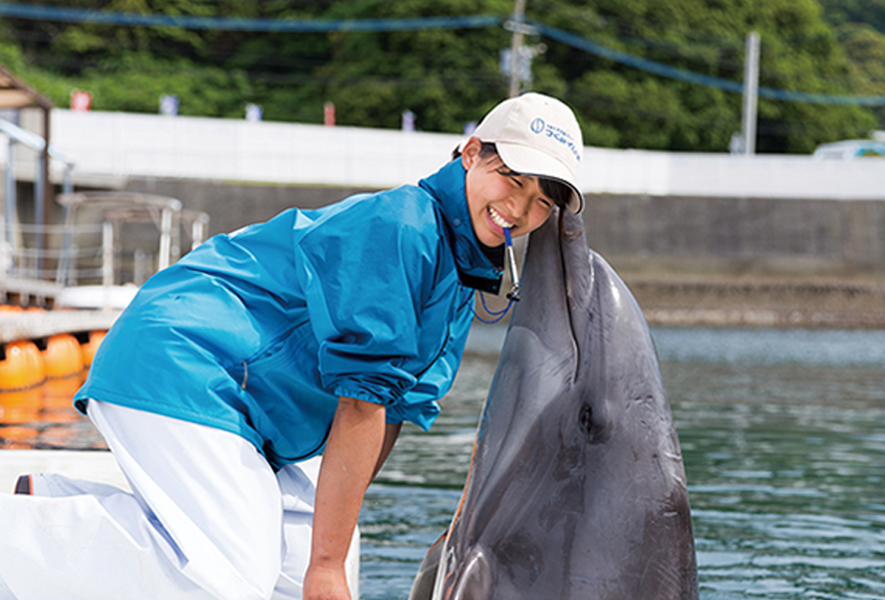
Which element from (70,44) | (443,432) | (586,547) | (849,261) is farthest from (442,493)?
(70,44)

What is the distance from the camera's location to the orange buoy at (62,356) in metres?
11.3

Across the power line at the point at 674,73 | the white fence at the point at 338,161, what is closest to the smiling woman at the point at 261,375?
the white fence at the point at 338,161

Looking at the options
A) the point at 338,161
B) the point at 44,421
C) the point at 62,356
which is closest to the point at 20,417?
the point at 44,421

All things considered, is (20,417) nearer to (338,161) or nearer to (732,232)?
(338,161)

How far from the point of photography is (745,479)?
7168 millimetres

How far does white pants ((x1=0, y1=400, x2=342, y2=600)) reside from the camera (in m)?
2.23

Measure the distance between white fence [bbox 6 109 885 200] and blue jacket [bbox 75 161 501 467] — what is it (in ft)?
78.4

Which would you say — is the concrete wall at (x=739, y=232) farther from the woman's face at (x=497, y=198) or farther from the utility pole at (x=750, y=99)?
the woman's face at (x=497, y=198)

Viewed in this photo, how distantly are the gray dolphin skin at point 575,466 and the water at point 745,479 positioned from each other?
1839mm

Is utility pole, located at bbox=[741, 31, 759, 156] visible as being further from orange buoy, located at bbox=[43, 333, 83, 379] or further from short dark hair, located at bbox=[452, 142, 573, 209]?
short dark hair, located at bbox=[452, 142, 573, 209]

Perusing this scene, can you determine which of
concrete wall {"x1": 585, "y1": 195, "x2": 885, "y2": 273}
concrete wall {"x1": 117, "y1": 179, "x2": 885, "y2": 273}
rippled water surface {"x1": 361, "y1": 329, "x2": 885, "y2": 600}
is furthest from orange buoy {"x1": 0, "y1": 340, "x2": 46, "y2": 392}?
concrete wall {"x1": 585, "y1": 195, "x2": 885, "y2": 273}

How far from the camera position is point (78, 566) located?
228 centimetres

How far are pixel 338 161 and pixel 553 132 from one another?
28.0 m

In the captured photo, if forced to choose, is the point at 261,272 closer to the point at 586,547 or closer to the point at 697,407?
the point at 586,547
